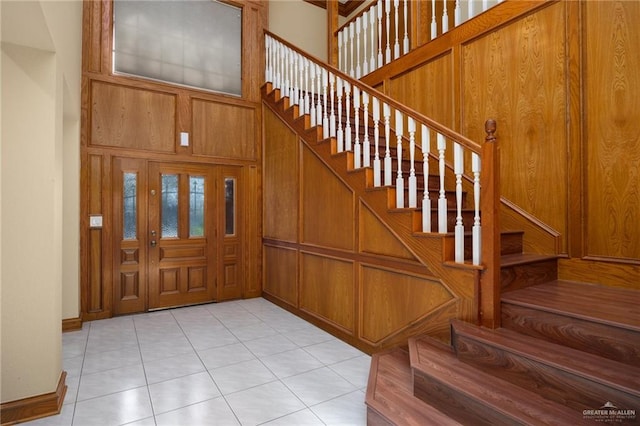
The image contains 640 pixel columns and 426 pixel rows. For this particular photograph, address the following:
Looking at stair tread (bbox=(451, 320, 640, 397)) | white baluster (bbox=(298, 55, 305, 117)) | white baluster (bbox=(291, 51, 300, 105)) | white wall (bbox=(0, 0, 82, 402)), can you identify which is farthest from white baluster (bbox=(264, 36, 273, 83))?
stair tread (bbox=(451, 320, 640, 397))

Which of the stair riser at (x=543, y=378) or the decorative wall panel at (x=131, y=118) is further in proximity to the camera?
the decorative wall panel at (x=131, y=118)

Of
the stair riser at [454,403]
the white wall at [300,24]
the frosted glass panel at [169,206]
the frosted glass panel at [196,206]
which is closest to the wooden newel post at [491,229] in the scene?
the stair riser at [454,403]

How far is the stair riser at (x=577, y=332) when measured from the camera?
1777 millimetres

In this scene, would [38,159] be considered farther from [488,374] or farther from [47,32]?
[488,374]

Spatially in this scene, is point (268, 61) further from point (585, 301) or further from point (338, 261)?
point (585, 301)

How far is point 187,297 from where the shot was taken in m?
4.77

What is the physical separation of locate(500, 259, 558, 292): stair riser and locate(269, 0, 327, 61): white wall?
5.04 meters

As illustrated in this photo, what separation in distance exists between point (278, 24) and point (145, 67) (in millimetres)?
2376

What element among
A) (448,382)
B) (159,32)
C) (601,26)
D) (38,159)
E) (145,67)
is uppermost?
(159,32)

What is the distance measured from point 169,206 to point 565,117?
4476 millimetres

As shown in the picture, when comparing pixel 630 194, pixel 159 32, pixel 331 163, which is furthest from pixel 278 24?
pixel 630 194

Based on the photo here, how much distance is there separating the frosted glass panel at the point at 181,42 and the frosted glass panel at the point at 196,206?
1372 mm

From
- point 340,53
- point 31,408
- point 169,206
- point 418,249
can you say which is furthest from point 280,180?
point 31,408

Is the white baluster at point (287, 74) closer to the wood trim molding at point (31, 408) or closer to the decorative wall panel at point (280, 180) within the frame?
the decorative wall panel at point (280, 180)
